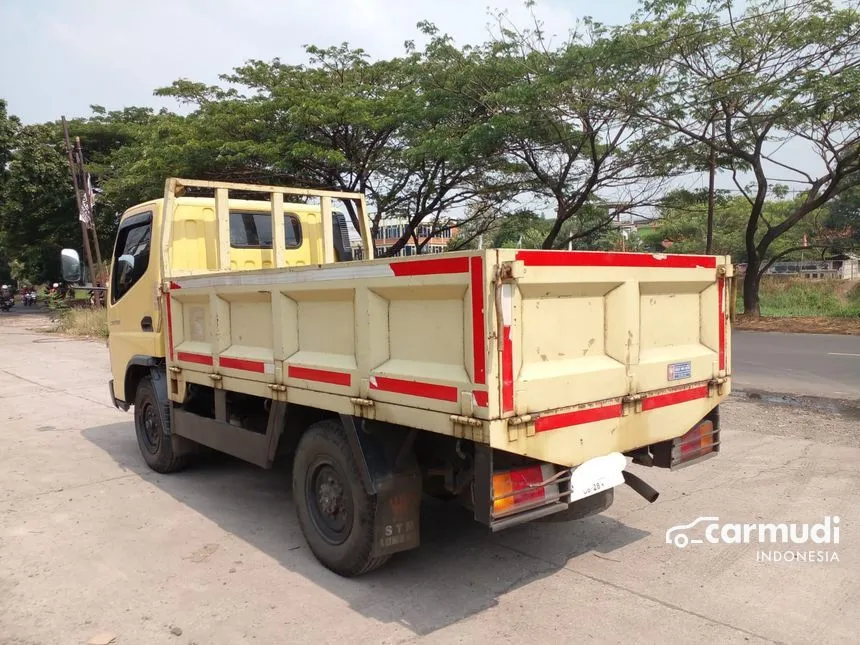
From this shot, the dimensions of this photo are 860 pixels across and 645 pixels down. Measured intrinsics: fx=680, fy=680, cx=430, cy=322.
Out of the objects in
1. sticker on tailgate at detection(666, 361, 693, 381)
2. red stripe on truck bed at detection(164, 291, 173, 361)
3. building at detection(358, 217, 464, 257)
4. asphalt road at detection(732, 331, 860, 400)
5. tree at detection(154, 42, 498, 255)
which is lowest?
asphalt road at detection(732, 331, 860, 400)

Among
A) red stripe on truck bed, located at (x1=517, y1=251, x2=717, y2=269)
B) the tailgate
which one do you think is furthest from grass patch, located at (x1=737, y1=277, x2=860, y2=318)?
red stripe on truck bed, located at (x1=517, y1=251, x2=717, y2=269)

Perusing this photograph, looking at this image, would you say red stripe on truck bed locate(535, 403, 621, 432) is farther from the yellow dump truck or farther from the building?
the building

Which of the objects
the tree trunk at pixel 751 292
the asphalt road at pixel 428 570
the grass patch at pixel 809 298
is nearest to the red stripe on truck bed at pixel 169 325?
the asphalt road at pixel 428 570

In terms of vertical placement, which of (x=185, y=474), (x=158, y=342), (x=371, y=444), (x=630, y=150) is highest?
(x=630, y=150)

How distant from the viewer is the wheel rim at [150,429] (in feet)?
19.8

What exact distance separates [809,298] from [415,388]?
23595mm

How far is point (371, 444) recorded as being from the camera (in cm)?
361

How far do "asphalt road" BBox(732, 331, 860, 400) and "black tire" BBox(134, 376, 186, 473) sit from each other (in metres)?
7.44

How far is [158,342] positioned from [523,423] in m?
3.84

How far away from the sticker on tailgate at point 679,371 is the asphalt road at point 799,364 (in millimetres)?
5877

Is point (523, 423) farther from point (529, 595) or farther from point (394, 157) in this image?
point (394, 157)

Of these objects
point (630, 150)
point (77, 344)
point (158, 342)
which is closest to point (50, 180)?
point (77, 344)

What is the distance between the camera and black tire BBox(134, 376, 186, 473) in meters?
5.87

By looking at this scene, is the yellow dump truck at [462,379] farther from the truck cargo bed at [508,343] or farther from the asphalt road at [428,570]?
the asphalt road at [428,570]
